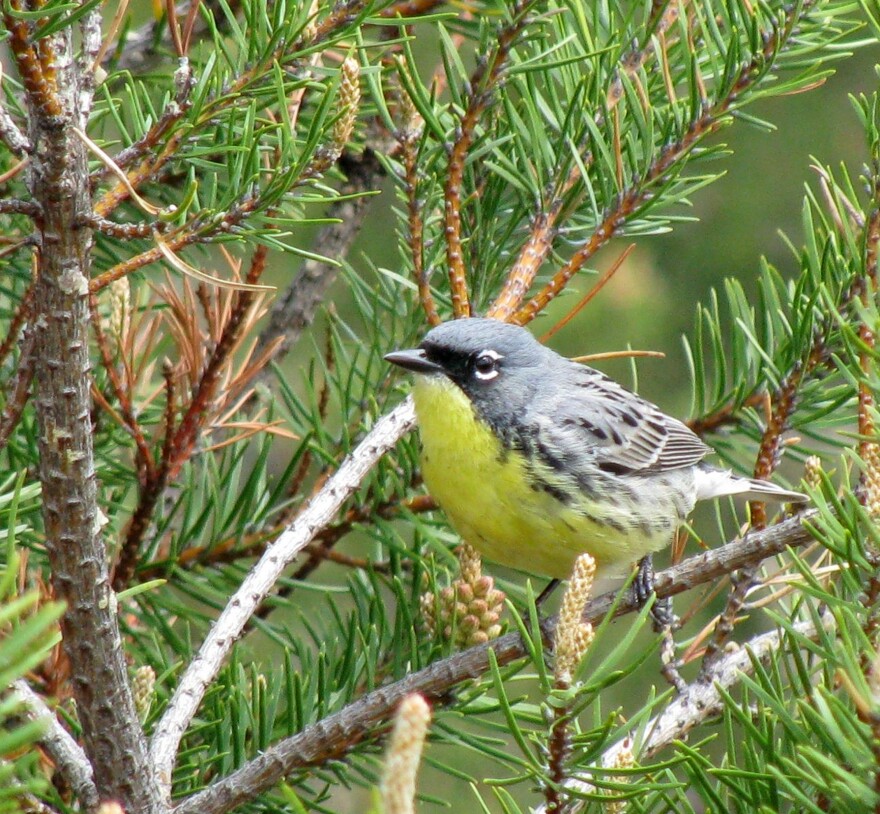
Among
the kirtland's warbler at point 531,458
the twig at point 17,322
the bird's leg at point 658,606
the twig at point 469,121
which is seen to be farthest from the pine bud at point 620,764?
the twig at point 17,322

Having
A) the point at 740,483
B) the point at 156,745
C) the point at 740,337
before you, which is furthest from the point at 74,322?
the point at 740,483

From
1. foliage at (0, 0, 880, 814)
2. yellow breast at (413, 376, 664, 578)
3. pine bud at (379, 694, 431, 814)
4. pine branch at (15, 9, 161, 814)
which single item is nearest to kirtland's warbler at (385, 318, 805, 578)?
yellow breast at (413, 376, 664, 578)

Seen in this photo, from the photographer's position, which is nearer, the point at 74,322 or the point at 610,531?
the point at 74,322

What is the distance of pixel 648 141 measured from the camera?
7.09 ft

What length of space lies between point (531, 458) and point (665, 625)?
36.6 inches

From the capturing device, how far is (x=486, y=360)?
9.68ft

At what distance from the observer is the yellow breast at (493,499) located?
2.61 metres

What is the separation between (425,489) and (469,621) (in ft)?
2.02

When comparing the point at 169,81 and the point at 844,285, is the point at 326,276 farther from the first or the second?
the point at 844,285

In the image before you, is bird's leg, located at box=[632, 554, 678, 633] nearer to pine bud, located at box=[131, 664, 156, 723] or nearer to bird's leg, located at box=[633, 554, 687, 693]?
bird's leg, located at box=[633, 554, 687, 693]

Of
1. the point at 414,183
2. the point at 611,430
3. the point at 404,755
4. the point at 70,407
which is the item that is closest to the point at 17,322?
the point at 70,407

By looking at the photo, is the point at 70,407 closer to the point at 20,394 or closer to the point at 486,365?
the point at 20,394

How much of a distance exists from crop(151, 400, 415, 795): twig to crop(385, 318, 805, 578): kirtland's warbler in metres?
0.44

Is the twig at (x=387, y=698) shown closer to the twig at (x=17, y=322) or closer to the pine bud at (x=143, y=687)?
the pine bud at (x=143, y=687)
